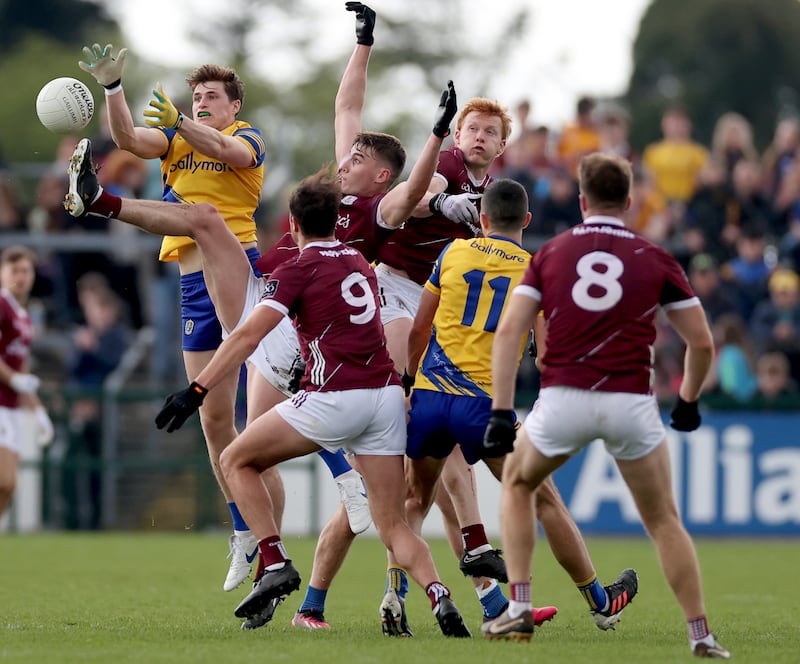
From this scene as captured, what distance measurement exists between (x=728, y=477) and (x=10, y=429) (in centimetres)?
835

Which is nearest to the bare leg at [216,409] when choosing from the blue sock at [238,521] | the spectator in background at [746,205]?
the blue sock at [238,521]

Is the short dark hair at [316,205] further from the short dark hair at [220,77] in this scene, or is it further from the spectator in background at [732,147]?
the spectator in background at [732,147]

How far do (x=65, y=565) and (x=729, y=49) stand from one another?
39.8 meters

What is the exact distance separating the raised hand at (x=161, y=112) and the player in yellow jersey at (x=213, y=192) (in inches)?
20.5

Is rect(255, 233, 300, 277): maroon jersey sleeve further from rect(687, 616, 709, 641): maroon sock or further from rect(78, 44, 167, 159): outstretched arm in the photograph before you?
rect(687, 616, 709, 641): maroon sock

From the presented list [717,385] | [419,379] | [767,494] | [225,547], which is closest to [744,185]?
[717,385]

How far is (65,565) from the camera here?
13.7 metres

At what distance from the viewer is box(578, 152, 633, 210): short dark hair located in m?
7.32

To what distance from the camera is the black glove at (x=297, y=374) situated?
9172 millimetres

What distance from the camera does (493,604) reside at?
877 centimetres

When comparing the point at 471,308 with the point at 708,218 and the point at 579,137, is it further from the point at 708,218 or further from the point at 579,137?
the point at 708,218

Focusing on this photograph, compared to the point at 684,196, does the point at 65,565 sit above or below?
below

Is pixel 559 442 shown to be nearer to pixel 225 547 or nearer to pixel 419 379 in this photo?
pixel 419 379

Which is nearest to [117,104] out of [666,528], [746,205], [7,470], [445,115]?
[445,115]
